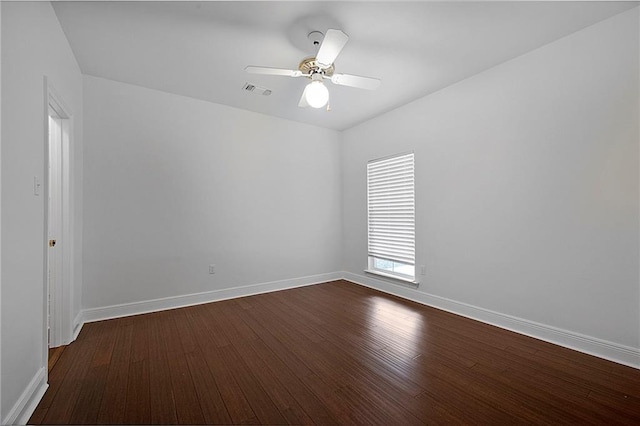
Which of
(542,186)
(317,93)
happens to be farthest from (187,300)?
(542,186)

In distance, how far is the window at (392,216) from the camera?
3.96 metres

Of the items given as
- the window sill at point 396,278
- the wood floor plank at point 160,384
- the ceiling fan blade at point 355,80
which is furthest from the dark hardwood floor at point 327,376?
the ceiling fan blade at point 355,80

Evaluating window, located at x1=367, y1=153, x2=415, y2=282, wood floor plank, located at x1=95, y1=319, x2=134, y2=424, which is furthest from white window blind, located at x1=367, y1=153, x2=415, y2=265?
wood floor plank, located at x1=95, y1=319, x2=134, y2=424

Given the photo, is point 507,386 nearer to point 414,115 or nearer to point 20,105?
point 414,115

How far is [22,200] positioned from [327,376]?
2262mm

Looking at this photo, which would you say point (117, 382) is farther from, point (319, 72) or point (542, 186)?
point (542, 186)

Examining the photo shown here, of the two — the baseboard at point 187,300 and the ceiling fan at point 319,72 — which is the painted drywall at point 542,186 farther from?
the baseboard at point 187,300

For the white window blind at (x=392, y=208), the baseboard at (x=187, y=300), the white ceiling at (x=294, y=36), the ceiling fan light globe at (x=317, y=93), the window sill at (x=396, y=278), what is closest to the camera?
the white ceiling at (x=294, y=36)

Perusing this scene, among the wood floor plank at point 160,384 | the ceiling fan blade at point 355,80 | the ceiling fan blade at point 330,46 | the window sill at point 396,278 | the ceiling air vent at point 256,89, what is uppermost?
the ceiling air vent at point 256,89

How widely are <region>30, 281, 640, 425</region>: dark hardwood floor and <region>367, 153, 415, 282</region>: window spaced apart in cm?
112

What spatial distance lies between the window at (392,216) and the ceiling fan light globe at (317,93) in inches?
76.1

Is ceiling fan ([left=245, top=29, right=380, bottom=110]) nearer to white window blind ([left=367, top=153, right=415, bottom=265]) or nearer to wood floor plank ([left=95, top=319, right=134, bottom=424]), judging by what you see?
white window blind ([left=367, top=153, right=415, bottom=265])

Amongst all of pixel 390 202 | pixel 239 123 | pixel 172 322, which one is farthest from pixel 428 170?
pixel 172 322

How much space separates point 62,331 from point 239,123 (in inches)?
123
